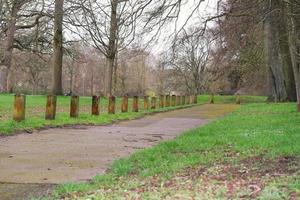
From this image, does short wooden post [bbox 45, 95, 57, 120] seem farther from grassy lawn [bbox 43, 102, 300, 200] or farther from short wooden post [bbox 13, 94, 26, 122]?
grassy lawn [bbox 43, 102, 300, 200]

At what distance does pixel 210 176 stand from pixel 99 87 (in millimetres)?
76316

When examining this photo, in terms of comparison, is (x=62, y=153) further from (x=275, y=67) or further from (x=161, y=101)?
(x=275, y=67)

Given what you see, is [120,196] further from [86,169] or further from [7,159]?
Answer: [7,159]

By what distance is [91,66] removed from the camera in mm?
76562

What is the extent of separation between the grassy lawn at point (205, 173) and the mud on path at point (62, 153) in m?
0.46

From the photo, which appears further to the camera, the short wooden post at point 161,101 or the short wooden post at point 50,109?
the short wooden post at point 161,101

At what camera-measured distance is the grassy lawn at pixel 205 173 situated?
18.0 feet

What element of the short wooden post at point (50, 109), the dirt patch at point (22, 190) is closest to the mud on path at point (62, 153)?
the dirt patch at point (22, 190)

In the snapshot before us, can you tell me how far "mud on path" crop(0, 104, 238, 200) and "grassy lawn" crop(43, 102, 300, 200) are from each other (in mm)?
461

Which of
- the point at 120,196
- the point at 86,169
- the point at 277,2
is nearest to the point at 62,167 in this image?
the point at 86,169

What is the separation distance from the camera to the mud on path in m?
6.64

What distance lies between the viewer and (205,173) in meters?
6.66

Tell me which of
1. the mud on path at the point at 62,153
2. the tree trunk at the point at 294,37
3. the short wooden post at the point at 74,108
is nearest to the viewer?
the mud on path at the point at 62,153

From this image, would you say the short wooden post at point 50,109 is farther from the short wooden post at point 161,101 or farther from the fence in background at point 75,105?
the short wooden post at point 161,101
